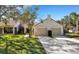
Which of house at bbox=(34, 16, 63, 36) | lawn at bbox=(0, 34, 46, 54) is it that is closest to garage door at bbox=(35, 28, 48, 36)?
house at bbox=(34, 16, 63, 36)

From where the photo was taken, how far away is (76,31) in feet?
12.4

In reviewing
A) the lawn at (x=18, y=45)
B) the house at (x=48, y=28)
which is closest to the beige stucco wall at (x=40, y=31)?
the house at (x=48, y=28)

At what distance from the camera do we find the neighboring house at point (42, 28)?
3.76 meters

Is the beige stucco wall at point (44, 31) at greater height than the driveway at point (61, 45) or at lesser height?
greater

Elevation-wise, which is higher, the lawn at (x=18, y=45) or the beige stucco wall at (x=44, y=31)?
the beige stucco wall at (x=44, y=31)

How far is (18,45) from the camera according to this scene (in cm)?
377

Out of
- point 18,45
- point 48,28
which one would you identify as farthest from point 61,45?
point 18,45

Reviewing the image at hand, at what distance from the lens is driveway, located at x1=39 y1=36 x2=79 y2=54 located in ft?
12.2

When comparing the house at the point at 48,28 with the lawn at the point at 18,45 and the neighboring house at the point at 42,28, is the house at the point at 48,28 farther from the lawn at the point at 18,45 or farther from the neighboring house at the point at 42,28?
the lawn at the point at 18,45

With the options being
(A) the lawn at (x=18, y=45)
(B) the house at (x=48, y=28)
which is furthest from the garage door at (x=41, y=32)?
(A) the lawn at (x=18, y=45)

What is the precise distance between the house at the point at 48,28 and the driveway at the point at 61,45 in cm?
7

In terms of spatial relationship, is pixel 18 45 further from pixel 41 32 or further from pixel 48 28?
pixel 48 28

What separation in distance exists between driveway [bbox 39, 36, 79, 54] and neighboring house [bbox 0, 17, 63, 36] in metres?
0.08

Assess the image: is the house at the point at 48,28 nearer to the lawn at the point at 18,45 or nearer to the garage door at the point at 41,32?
the garage door at the point at 41,32
